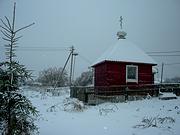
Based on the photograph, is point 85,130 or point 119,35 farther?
point 119,35

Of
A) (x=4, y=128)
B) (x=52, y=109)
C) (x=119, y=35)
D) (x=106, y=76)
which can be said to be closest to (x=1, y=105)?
(x=4, y=128)

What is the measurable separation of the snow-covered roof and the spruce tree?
45.5 ft

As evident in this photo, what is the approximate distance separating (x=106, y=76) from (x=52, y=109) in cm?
724

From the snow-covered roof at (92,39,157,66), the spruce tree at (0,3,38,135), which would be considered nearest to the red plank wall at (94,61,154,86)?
the snow-covered roof at (92,39,157,66)

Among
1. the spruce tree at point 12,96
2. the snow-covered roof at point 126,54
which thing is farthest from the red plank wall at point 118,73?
the spruce tree at point 12,96

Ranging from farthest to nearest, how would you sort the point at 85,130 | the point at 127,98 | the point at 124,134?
1. the point at 127,98
2. the point at 85,130
3. the point at 124,134

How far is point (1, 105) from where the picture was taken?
20.5 feet

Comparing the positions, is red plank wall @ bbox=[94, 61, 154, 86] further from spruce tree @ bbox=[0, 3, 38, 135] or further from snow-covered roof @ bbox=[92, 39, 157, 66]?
spruce tree @ bbox=[0, 3, 38, 135]

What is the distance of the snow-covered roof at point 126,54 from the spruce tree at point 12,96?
13875 mm

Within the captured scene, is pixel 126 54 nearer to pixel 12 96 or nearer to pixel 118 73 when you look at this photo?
pixel 118 73

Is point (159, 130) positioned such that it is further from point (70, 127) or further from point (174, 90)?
point (174, 90)

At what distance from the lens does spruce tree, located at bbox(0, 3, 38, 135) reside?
627 cm

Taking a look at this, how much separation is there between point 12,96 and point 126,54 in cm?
1616

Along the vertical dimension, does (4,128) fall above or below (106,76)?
below
